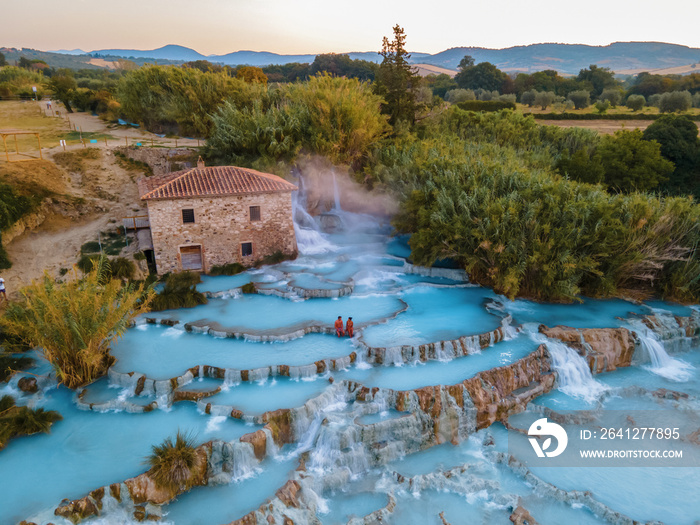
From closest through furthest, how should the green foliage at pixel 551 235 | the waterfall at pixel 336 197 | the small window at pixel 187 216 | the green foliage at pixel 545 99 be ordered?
the green foliage at pixel 551 235
the small window at pixel 187 216
the waterfall at pixel 336 197
the green foliage at pixel 545 99

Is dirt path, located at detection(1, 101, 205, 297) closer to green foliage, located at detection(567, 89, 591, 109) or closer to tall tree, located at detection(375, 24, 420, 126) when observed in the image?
tall tree, located at detection(375, 24, 420, 126)

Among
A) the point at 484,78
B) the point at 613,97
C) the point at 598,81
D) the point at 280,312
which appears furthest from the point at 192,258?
the point at 484,78

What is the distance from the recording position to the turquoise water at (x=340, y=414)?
1256 cm

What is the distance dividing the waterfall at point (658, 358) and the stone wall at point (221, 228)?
17.4 metres

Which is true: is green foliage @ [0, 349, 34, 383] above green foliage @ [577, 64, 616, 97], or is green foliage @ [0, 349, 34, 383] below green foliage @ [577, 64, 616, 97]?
below

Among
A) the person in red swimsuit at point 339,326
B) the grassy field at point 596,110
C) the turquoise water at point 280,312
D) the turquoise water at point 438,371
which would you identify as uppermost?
the grassy field at point 596,110

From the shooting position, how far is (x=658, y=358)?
19578mm

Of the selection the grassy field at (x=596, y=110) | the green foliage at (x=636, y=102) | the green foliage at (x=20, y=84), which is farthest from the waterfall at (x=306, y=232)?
the green foliage at (x=636, y=102)

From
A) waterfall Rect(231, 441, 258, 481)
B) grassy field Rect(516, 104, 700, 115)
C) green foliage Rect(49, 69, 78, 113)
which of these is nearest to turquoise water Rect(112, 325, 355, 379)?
waterfall Rect(231, 441, 258, 481)

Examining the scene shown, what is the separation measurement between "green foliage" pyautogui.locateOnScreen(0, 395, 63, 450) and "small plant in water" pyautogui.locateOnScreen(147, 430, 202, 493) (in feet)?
12.8

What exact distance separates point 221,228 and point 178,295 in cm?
466

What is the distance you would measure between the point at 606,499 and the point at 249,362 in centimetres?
1175

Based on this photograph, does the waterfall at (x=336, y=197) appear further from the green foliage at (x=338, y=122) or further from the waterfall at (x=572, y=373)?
the waterfall at (x=572, y=373)

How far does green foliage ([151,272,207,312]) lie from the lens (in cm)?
2089
